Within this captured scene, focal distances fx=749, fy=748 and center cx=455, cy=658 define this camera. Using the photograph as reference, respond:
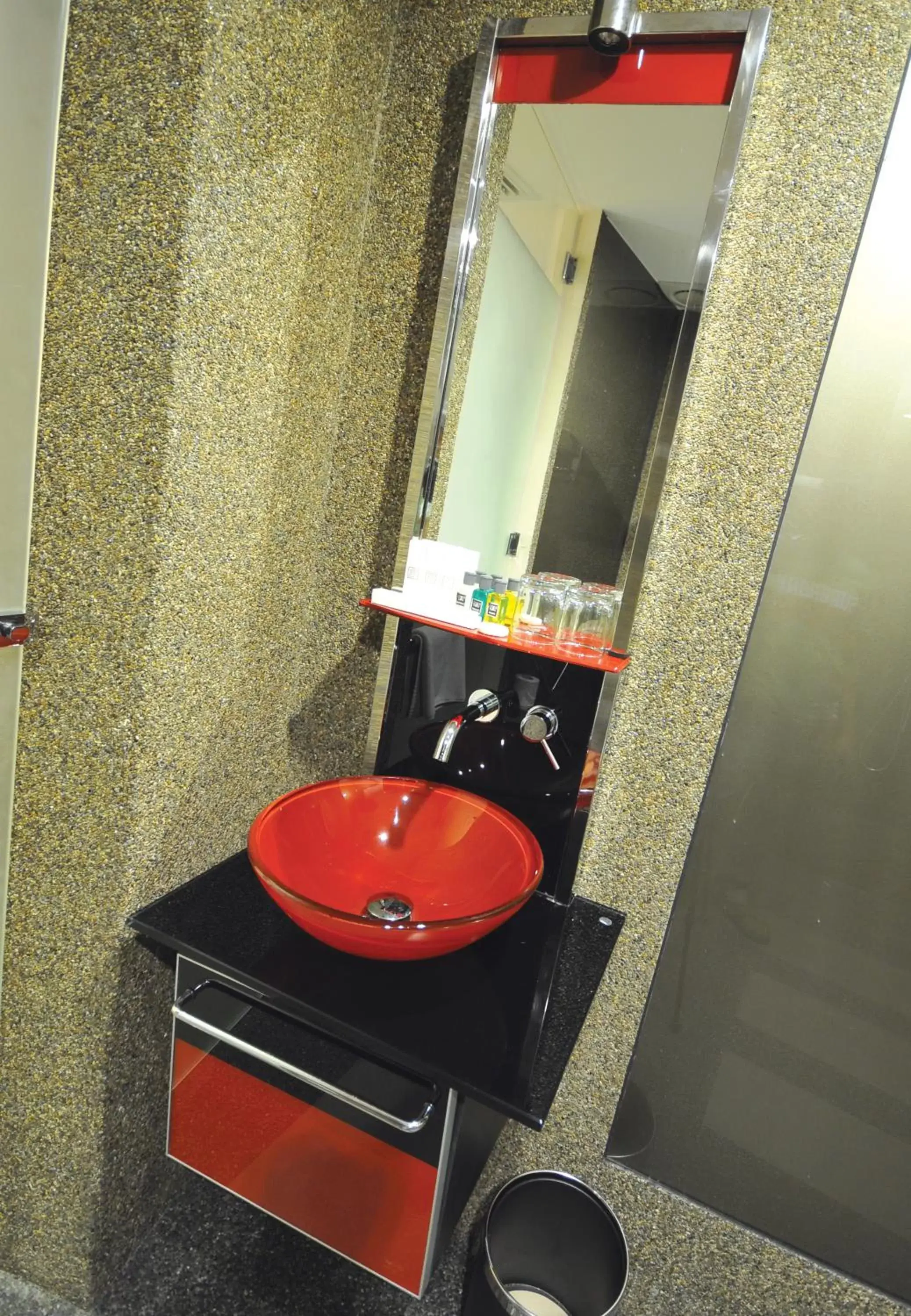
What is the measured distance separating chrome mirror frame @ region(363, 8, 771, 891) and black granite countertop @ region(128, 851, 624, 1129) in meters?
0.22

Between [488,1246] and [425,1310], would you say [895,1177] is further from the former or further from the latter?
[425,1310]

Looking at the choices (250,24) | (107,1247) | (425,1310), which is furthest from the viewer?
(425,1310)

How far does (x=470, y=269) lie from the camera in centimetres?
131

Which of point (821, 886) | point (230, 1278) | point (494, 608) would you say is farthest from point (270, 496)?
point (230, 1278)

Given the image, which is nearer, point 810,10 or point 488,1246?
point 810,10

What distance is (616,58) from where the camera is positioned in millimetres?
1186

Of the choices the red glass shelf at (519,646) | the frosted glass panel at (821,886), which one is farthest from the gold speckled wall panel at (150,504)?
the frosted glass panel at (821,886)

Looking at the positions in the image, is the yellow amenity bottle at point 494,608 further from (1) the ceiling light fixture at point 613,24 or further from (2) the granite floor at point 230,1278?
(2) the granite floor at point 230,1278

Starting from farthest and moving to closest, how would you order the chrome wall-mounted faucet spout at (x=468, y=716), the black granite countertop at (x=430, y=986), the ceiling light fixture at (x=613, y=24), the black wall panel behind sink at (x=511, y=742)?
the black wall panel behind sink at (x=511, y=742) < the chrome wall-mounted faucet spout at (x=468, y=716) < the ceiling light fixture at (x=613, y=24) < the black granite countertop at (x=430, y=986)

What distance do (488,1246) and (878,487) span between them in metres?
1.43

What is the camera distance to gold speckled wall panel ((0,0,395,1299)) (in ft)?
3.22

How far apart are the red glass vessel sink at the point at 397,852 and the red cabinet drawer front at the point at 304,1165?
9.8 inches

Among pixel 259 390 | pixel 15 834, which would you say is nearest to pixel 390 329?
pixel 259 390

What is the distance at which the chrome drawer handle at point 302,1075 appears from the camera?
952mm
